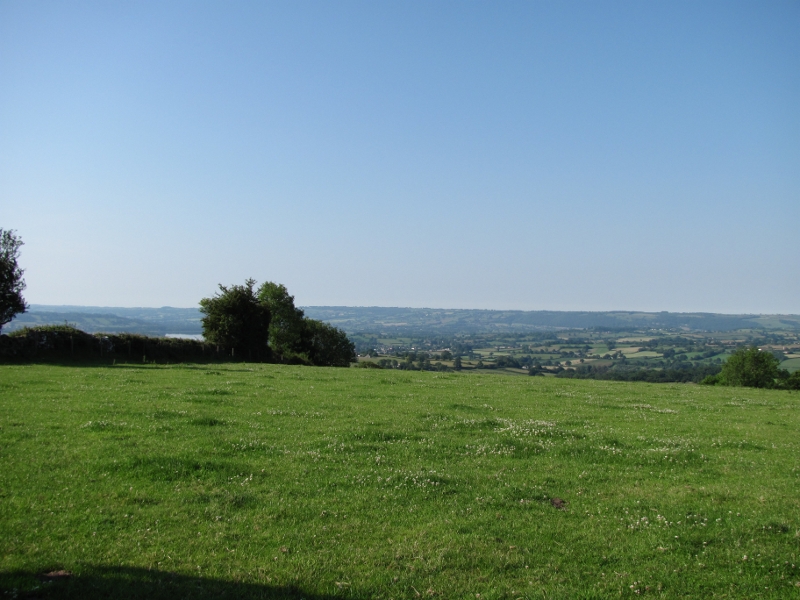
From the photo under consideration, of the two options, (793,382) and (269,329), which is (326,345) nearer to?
(269,329)

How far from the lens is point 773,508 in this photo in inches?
383

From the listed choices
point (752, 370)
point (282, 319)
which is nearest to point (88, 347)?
point (282, 319)

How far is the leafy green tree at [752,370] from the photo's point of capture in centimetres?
5547

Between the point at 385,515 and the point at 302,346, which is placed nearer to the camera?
the point at 385,515

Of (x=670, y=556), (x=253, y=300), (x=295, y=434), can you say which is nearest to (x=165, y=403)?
(x=295, y=434)

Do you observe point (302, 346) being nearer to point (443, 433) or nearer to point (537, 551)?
point (443, 433)

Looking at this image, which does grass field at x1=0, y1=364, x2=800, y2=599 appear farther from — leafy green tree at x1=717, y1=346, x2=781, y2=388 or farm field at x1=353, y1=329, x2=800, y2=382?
farm field at x1=353, y1=329, x2=800, y2=382

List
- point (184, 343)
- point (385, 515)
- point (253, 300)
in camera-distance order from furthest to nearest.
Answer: point (253, 300), point (184, 343), point (385, 515)

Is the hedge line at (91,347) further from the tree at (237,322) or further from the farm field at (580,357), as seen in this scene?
the farm field at (580,357)

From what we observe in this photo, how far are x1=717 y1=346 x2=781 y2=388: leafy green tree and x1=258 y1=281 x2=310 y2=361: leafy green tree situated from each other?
A: 5559 centimetres

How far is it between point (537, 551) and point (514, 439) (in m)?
6.48

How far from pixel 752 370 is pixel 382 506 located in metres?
60.6

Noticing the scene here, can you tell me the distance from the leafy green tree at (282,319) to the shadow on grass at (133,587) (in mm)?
70938

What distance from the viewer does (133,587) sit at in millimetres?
6340
